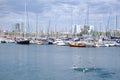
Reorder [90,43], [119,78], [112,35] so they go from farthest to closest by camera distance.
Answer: [112,35], [90,43], [119,78]

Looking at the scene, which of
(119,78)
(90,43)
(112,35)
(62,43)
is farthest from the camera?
(112,35)

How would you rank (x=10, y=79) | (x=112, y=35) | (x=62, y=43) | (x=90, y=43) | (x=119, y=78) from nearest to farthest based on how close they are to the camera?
(x=10, y=79), (x=119, y=78), (x=90, y=43), (x=62, y=43), (x=112, y=35)

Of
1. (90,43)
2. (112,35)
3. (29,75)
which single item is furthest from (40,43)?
(29,75)

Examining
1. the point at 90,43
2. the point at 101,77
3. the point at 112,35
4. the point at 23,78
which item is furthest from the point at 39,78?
the point at 112,35

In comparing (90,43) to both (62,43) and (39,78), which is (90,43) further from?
(39,78)

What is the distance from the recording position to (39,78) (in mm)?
42750

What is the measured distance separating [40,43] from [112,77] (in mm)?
133576

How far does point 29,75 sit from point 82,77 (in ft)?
25.9

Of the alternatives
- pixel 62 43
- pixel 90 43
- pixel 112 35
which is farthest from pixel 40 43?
pixel 112 35

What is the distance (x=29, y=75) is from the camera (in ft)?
149

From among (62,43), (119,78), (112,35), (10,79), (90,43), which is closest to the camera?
(10,79)

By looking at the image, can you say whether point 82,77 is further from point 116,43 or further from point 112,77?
point 116,43

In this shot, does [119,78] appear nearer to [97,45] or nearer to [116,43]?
[97,45]

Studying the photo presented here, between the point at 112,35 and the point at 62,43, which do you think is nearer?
the point at 62,43
